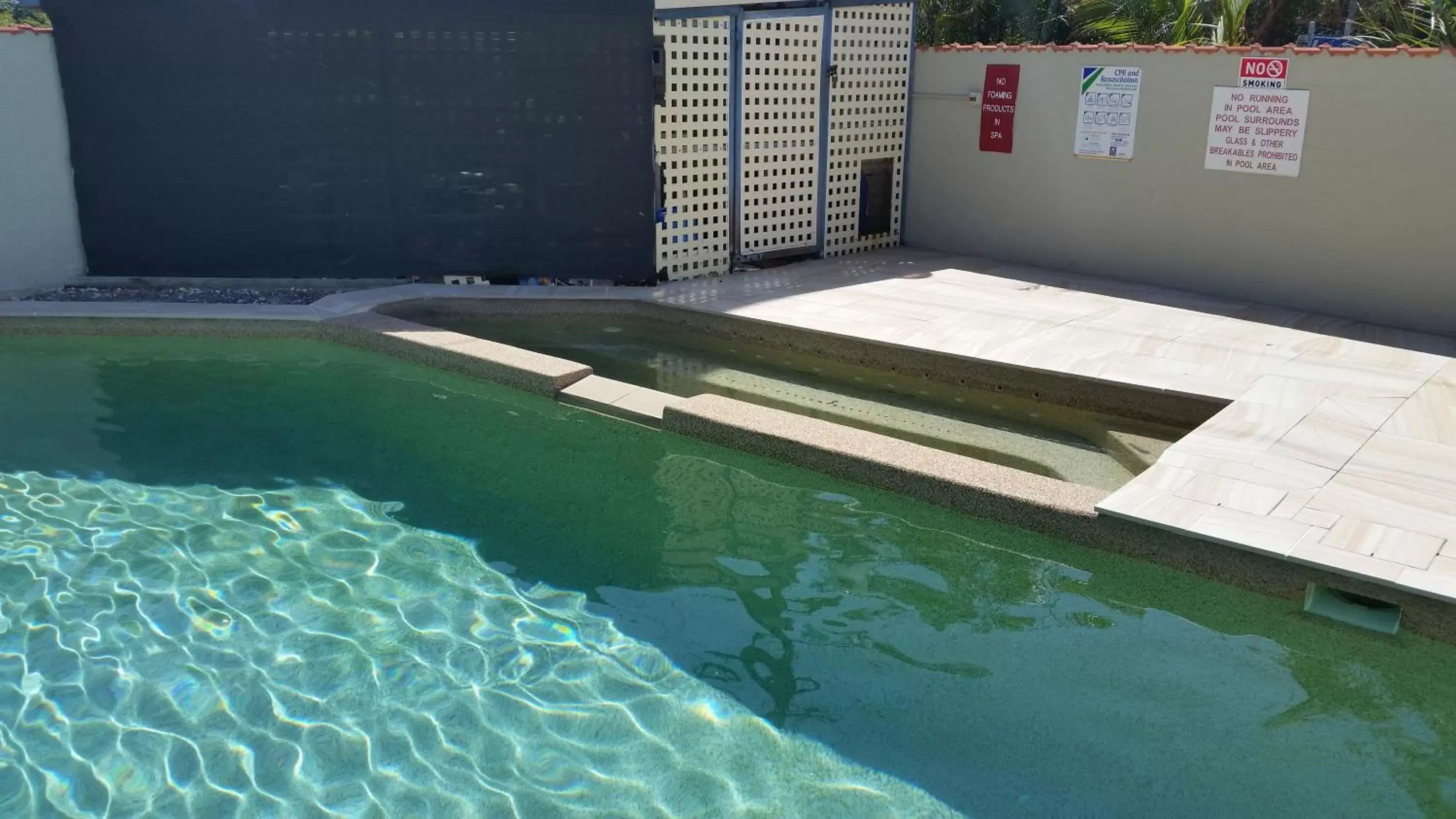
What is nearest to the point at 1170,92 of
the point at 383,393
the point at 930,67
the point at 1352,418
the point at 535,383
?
the point at 930,67

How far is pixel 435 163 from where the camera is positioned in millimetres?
10078

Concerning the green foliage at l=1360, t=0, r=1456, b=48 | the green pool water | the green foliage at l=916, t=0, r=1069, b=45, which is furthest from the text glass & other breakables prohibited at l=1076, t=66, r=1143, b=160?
the green foliage at l=916, t=0, r=1069, b=45

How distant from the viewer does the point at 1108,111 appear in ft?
33.8

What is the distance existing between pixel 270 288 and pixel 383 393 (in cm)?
308

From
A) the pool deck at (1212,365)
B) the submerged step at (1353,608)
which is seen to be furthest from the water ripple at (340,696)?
the pool deck at (1212,365)

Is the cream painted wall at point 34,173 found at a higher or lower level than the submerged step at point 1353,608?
higher

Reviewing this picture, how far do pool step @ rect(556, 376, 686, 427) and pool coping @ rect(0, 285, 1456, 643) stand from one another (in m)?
0.01

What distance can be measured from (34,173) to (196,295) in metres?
1.74

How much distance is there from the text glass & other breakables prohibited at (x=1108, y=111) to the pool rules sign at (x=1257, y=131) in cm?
74

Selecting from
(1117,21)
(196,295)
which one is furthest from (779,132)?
(1117,21)

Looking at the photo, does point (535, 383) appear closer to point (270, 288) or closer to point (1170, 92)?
point (270, 288)

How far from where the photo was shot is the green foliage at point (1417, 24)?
436 inches

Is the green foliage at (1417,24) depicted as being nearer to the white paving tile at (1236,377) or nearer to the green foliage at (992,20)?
the white paving tile at (1236,377)

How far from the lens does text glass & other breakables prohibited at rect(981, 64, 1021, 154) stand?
10.9 meters
